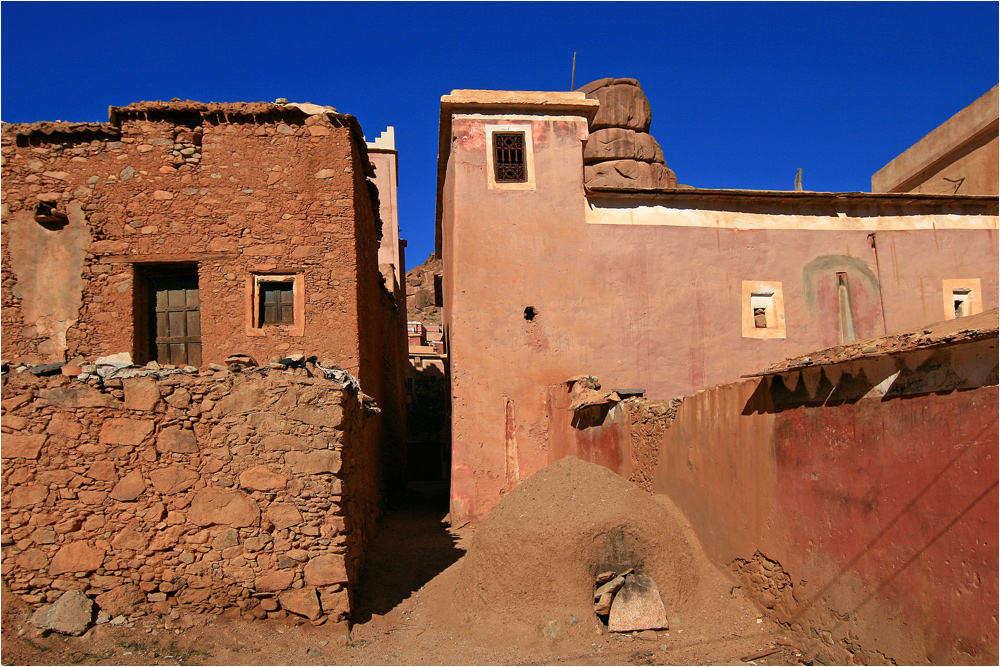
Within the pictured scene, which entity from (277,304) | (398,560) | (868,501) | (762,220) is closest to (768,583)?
(868,501)

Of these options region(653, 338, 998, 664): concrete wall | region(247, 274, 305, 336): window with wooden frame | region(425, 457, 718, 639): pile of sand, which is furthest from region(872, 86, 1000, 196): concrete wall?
region(247, 274, 305, 336): window with wooden frame

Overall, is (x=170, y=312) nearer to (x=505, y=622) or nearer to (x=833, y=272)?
(x=505, y=622)

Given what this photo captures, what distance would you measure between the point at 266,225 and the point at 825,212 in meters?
11.0

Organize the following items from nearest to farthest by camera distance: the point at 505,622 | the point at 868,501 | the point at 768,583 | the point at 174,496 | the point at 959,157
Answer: the point at 868,501 → the point at 174,496 → the point at 768,583 → the point at 505,622 → the point at 959,157

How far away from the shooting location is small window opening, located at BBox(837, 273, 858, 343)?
14.0 m

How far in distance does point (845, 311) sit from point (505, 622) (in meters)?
10.5

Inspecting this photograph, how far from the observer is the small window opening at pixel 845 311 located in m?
14.0

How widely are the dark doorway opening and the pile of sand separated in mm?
4877

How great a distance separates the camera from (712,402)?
7.29 m

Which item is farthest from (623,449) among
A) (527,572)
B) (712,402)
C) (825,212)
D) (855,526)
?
(825,212)

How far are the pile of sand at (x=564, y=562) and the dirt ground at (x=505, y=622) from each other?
0.5 inches

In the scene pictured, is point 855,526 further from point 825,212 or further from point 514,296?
point 825,212

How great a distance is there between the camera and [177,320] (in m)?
9.64

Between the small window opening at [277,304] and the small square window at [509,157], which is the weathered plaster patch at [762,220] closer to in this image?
the small square window at [509,157]
